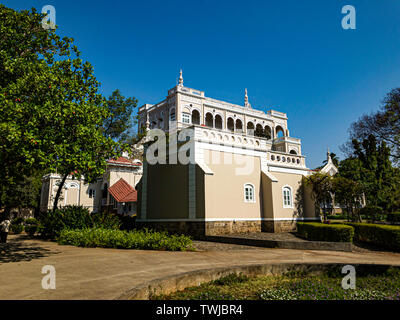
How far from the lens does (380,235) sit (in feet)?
51.1

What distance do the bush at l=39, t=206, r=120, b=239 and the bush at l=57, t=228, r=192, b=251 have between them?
1.90 meters

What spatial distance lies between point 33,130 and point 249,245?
36.0 ft

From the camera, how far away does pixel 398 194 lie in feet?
74.7

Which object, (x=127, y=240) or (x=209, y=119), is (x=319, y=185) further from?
(x=209, y=119)

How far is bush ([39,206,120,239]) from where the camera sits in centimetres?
1788

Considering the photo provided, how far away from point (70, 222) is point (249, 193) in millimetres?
11370

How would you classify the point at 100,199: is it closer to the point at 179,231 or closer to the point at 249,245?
the point at 179,231

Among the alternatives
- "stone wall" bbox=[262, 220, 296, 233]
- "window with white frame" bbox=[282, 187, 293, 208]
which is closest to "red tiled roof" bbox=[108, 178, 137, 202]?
"stone wall" bbox=[262, 220, 296, 233]

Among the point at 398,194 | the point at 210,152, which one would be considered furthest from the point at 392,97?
the point at 210,152

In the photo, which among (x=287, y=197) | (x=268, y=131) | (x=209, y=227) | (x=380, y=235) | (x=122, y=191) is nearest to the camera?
(x=380, y=235)

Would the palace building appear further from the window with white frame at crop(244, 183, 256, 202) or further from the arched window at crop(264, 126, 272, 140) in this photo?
the arched window at crop(264, 126, 272, 140)

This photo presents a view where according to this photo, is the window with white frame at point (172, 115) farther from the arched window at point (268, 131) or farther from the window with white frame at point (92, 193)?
the arched window at point (268, 131)

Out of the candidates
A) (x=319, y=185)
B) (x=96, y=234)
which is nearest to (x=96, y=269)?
(x=96, y=234)

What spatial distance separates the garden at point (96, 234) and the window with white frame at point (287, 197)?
319 inches
